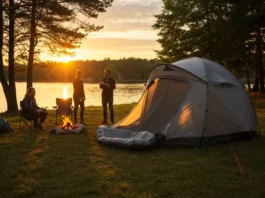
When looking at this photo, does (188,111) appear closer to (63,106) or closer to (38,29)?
(63,106)

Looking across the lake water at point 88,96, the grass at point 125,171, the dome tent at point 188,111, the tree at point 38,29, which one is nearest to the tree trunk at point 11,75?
the tree at point 38,29

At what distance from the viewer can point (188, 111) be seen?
7.81m

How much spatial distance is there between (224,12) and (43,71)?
70.8 metres

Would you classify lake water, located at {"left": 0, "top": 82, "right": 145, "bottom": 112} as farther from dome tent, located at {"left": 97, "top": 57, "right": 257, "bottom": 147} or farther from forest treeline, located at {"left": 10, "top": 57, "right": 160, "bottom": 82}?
forest treeline, located at {"left": 10, "top": 57, "right": 160, "bottom": 82}

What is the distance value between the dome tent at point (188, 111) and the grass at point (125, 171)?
291 mm

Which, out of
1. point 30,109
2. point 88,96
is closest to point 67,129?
point 30,109

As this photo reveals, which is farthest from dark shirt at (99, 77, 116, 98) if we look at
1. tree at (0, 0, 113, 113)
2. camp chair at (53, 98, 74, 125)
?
tree at (0, 0, 113, 113)

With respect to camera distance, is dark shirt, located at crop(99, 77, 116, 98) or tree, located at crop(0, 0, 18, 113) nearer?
dark shirt, located at crop(99, 77, 116, 98)

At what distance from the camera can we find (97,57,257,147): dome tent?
297 inches

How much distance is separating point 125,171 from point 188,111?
272 cm

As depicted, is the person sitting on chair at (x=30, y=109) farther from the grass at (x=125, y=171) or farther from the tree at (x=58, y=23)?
the tree at (x=58, y=23)

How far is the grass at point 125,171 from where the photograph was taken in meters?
4.73

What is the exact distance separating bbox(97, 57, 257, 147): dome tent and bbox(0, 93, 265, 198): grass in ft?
0.96

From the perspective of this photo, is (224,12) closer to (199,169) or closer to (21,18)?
(21,18)
